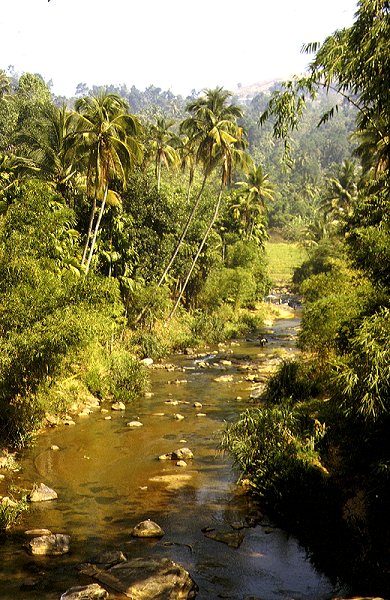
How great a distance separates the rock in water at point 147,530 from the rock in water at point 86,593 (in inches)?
91.7

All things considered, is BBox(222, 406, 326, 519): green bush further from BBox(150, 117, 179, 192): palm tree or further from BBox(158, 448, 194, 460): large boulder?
BBox(150, 117, 179, 192): palm tree

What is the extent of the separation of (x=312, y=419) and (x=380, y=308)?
5.41 meters

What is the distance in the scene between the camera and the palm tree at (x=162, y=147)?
41.5 m

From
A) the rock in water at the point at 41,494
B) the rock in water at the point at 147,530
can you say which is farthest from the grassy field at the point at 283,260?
the rock in water at the point at 147,530

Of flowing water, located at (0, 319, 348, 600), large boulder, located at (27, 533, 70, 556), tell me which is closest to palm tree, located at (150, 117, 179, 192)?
flowing water, located at (0, 319, 348, 600)

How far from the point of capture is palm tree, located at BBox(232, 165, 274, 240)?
53.2 meters

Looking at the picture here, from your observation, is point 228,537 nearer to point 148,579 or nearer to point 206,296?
point 148,579

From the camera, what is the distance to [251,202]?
5422cm

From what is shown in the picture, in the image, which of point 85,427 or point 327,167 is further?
point 327,167

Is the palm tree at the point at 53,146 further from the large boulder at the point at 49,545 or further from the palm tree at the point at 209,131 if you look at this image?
the large boulder at the point at 49,545

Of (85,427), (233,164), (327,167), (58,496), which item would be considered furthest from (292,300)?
(327,167)

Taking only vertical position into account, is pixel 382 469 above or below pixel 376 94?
below

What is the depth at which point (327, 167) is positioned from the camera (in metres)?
143

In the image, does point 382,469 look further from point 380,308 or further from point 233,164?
point 233,164
